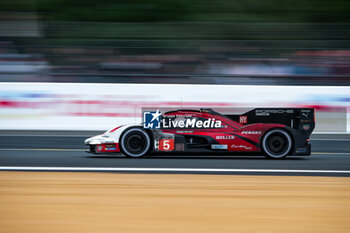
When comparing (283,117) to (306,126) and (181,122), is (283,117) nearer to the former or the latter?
(306,126)

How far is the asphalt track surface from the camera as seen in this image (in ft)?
19.4

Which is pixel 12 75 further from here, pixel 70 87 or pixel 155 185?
pixel 155 185

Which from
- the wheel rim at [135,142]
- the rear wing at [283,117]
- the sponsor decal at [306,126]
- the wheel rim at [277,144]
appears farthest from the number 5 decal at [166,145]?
the sponsor decal at [306,126]

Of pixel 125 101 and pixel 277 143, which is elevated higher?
pixel 125 101

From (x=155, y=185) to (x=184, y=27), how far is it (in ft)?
25.1

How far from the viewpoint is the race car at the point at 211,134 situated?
7.21 m

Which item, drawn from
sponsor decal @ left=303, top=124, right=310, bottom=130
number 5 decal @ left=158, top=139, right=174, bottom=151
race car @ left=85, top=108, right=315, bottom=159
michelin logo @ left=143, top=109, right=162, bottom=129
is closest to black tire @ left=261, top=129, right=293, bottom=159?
race car @ left=85, top=108, right=315, bottom=159

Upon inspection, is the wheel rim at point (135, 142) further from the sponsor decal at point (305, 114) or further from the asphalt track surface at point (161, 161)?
the sponsor decal at point (305, 114)

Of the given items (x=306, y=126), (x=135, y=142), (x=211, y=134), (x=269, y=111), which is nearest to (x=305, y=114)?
(x=306, y=126)

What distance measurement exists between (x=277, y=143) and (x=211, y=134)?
104 centimetres

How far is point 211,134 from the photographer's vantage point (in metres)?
7.25

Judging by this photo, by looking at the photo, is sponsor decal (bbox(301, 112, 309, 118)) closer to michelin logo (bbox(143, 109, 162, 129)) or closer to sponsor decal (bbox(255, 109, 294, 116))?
sponsor decal (bbox(255, 109, 294, 116))

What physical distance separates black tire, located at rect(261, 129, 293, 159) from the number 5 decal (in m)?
1.40

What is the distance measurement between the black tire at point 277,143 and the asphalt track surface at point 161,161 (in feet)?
0.43
